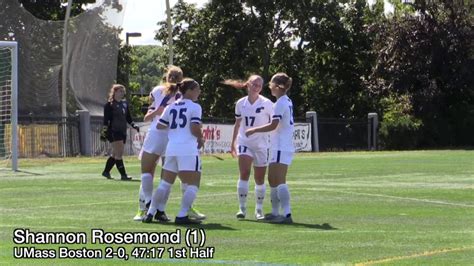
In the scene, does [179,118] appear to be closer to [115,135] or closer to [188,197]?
[188,197]

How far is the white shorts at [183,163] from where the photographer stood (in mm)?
12477

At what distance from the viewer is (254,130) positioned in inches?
515

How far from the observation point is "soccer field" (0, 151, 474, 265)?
32.8ft

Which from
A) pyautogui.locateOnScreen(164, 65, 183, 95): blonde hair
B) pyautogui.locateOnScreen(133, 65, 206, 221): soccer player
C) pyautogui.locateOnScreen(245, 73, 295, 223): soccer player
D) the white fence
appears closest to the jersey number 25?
pyautogui.locateOnScreen(164, 65, 183, 95): blonde hair

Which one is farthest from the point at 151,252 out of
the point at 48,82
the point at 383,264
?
the point at 48,82

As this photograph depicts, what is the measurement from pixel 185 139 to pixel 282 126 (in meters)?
1.39

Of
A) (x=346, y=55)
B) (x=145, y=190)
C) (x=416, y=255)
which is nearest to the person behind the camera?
(x=416, y=255)

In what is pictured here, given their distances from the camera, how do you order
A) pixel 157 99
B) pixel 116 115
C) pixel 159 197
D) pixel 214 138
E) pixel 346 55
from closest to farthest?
1. pixel 159 197
2. pixel 157 99
3. pixel 116 115
4. pixel 214 138
5. pixel 346 55

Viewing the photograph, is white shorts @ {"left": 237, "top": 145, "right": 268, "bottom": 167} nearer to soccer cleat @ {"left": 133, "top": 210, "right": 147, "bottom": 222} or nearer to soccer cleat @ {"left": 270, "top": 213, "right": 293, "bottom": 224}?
soccer cleat @ {"left": 270, "top": 213, "right": 293, "bottom": 224}

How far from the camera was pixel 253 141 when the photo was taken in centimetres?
1359

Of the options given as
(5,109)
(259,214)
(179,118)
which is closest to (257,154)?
(259,214)

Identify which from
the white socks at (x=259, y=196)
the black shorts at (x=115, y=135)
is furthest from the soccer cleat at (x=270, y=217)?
the black shorts at (x=115, y=135)

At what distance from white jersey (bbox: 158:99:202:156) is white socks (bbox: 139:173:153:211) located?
3.68ft

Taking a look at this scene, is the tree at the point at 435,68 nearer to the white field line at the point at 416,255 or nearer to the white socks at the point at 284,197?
the white socks at the point at 284,197
